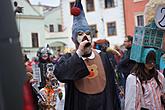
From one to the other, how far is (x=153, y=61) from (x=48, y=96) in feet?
8.27

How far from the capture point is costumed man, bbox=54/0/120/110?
430 centimetres

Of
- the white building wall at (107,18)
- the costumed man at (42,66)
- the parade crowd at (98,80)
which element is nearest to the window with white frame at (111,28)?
the white building wall at (107,18)

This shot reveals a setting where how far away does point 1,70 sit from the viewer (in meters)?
2.43

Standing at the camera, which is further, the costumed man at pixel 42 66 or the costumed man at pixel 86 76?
the costumed man at pixel 42 66

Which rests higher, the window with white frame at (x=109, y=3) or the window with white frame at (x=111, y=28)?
the window with white frame at (x=109, y=3)

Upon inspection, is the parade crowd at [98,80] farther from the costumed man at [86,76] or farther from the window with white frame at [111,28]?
the window with white frame at [111,28]

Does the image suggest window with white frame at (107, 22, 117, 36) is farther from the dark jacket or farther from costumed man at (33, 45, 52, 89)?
the dark jacket

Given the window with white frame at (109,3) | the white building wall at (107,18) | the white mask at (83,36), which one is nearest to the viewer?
the white mask at (83,36)

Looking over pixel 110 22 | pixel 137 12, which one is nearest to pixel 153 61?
pixel 137 12

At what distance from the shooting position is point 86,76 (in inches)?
174

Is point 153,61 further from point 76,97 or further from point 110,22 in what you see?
point 110,22

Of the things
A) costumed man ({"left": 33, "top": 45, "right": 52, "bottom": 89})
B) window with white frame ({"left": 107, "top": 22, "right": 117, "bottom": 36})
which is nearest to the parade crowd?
costumed man ({"left": 33, "top": 45, "right": 52, "bottom": 89})

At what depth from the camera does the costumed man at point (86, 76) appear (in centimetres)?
430

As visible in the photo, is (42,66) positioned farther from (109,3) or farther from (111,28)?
(109,3)
